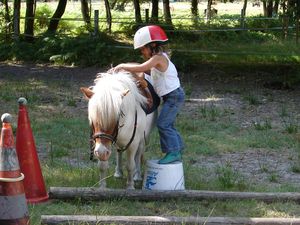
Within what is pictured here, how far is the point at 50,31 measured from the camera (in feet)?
57.9

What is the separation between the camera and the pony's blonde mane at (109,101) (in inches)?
185

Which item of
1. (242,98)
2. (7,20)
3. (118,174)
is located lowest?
(242,98)

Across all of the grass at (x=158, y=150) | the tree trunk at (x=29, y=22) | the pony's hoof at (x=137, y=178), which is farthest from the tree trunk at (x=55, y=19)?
the pony's hoof at (x=137, y=178)

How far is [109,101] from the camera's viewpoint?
470cm

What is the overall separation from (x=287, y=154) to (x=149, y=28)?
2.91 m

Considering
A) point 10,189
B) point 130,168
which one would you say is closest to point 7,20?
point 130,168

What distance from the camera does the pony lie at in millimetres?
4691

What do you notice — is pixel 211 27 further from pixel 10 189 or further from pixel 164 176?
pixel 10 189

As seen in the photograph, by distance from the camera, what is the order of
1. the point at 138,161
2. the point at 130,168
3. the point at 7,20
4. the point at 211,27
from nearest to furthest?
the point at 130,168 → the point at 138,161 → the point at 7,20 → the point at 211,27

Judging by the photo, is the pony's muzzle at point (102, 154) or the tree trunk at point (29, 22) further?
the tree trunk at point (29, 22)

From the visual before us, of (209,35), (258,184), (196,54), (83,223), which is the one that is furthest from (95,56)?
(83,223)

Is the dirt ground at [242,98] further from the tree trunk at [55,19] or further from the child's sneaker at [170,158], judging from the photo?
the tree trunk at [55,19]

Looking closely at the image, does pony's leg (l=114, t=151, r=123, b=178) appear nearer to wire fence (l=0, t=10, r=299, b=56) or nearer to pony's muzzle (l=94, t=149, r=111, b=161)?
A: pony's muzzle (l=94, t=149, r=111, b=161)

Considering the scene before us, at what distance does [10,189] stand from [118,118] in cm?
131
